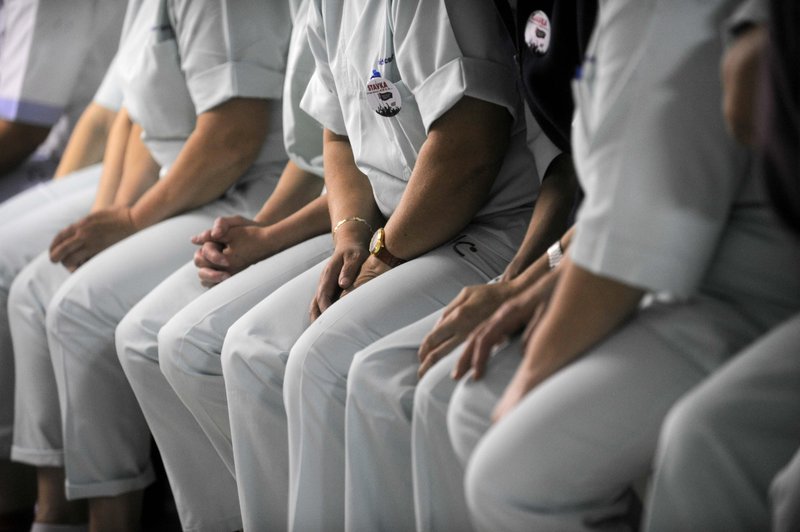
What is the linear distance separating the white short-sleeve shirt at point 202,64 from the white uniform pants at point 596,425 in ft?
3.73

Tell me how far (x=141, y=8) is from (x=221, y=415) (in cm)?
112

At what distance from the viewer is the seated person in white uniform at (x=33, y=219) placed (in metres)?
2.04

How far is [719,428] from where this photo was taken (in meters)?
0.82

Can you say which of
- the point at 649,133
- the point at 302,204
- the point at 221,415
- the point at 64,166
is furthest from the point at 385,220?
the point at 64,166

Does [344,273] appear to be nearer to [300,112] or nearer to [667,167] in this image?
[300,112]

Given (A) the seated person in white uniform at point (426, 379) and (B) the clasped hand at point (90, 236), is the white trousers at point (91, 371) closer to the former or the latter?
(B) the clasped hand at point (90, 236)

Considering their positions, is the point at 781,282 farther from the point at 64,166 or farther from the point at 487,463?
the point at 64,166

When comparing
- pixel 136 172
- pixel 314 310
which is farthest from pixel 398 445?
pixel 136 172

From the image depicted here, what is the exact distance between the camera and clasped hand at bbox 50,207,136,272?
194 centimetres

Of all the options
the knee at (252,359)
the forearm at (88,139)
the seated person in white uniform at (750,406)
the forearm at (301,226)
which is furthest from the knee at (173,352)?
the forearm at (88,139)

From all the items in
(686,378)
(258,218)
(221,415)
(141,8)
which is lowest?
(221,415)

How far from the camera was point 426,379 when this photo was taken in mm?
1104

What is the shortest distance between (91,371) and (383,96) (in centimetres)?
77

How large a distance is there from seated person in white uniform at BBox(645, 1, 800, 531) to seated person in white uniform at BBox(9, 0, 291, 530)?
1.18 m
